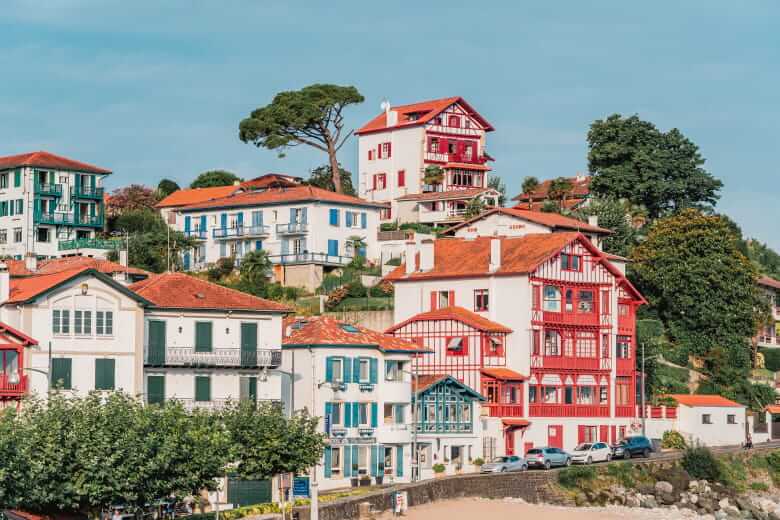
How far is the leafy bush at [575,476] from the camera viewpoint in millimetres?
86438

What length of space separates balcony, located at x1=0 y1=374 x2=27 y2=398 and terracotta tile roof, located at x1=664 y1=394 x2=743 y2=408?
47.6 meters

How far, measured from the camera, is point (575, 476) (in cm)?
8700

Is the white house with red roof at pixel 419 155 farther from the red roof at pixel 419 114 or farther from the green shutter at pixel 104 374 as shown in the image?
the green shutter at pixel 104 374

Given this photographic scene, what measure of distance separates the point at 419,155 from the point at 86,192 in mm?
27728

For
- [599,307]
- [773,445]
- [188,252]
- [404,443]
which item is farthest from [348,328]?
[188,252]

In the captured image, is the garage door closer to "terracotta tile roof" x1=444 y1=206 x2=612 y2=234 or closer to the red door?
the red door

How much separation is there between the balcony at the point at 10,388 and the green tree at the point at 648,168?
7484 cm

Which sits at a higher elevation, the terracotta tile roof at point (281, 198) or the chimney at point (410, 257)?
the terracotta tile roof at point (281, 198)

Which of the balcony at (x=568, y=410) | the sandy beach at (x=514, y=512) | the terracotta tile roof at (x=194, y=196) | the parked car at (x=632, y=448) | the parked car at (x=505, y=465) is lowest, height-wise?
the sandy beach at (x=514, y=512)

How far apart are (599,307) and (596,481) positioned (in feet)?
55.7

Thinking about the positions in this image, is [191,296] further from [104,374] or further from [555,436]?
[555,436]

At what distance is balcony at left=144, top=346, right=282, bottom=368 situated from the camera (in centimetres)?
7750

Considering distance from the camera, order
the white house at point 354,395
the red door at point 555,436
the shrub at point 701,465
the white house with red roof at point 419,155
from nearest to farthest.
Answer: the white house at point 354,395
the shrub at point 701,465
the red door at point 555,436
the white house with red roof at point 419,155

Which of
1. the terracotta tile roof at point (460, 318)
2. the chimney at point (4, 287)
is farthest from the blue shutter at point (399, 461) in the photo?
the chimney at point (4, 287)
